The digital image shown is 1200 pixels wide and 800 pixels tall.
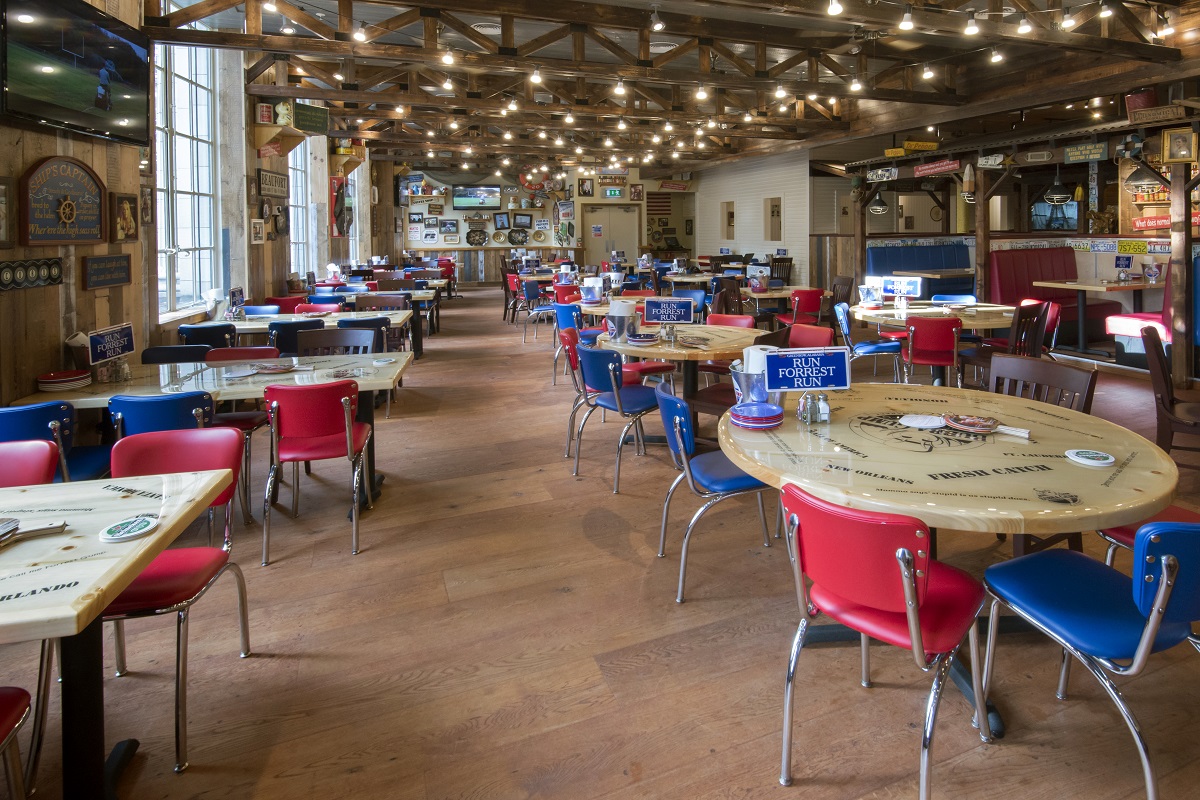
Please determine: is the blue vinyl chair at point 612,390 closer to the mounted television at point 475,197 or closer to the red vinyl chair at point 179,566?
the red vinyl chair at point 179,566

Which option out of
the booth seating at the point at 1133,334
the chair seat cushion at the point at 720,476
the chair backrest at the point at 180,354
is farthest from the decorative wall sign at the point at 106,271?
the booth seating at the point at 1133,334

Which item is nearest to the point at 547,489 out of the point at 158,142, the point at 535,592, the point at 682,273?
the point at 535,592

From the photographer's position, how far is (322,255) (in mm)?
12203

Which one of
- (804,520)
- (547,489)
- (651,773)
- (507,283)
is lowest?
(651,773)

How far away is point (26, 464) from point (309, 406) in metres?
1.34

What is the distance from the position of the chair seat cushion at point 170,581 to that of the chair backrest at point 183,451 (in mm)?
192

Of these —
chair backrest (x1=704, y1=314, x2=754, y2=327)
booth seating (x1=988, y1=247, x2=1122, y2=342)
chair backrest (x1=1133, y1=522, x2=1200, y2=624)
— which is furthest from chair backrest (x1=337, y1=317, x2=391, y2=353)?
booth seating (x1=988, y1=247, x2=1122, y2=342)

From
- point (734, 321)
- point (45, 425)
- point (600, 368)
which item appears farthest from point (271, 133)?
point (45, 425)

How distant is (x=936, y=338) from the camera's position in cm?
582

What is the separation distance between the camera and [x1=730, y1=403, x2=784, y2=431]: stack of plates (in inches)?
106

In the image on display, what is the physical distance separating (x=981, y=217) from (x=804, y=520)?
10.4 m

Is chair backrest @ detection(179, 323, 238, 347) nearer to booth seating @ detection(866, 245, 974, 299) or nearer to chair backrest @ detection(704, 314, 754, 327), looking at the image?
chair backrest @ detection(704, 314, 754, 327)

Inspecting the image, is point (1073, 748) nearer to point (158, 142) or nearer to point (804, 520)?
point (804, 520)

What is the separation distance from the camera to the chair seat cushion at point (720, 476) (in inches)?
118
